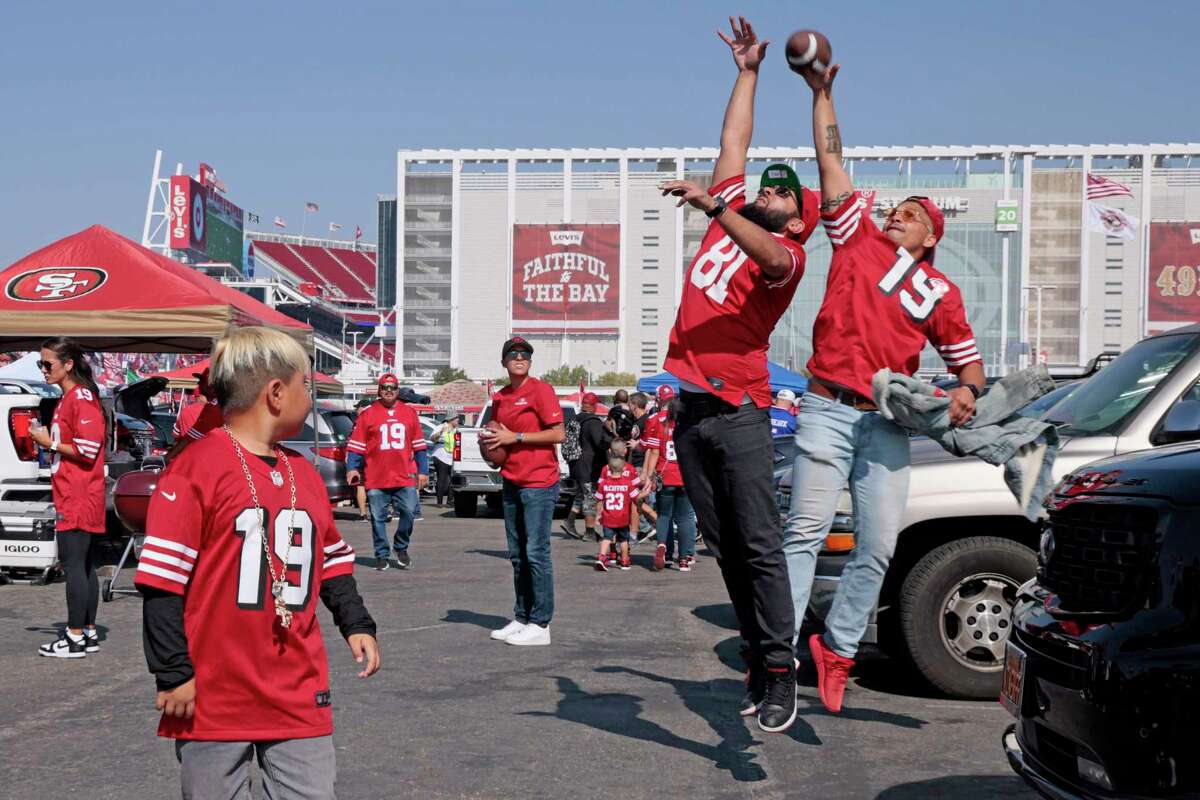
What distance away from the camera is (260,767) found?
326 cm

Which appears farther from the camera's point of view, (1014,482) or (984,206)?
(984,206)

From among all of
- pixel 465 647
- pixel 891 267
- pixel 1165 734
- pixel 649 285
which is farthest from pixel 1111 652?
pixel 649 285

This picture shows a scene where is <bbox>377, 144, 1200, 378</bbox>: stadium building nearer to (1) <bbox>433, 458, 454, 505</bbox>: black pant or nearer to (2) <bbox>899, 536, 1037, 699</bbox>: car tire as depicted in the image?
(1) <bbox>433, 458, 454, 505</bbox>: black pant

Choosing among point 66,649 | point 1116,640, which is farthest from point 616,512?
point 1116,640

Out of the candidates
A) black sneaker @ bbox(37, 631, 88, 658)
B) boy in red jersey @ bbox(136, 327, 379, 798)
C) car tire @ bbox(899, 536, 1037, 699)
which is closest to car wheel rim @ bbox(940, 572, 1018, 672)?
car tire @ bbox(899, 536, 1037, 699)

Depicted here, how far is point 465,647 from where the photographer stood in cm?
848

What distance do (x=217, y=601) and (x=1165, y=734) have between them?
2.27 metres

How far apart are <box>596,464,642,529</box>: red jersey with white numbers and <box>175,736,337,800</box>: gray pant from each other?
10.9 m

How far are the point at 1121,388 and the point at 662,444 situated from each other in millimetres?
8703

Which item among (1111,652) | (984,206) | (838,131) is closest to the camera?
(1111,652)

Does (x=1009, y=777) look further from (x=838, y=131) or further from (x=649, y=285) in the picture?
(x=649, y=285)

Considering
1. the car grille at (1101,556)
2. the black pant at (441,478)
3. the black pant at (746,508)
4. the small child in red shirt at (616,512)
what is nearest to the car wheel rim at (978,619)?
the black pant at (746,508)

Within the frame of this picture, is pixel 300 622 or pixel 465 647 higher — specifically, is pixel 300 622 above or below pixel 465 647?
above

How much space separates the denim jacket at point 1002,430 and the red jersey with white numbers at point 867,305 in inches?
7.7
